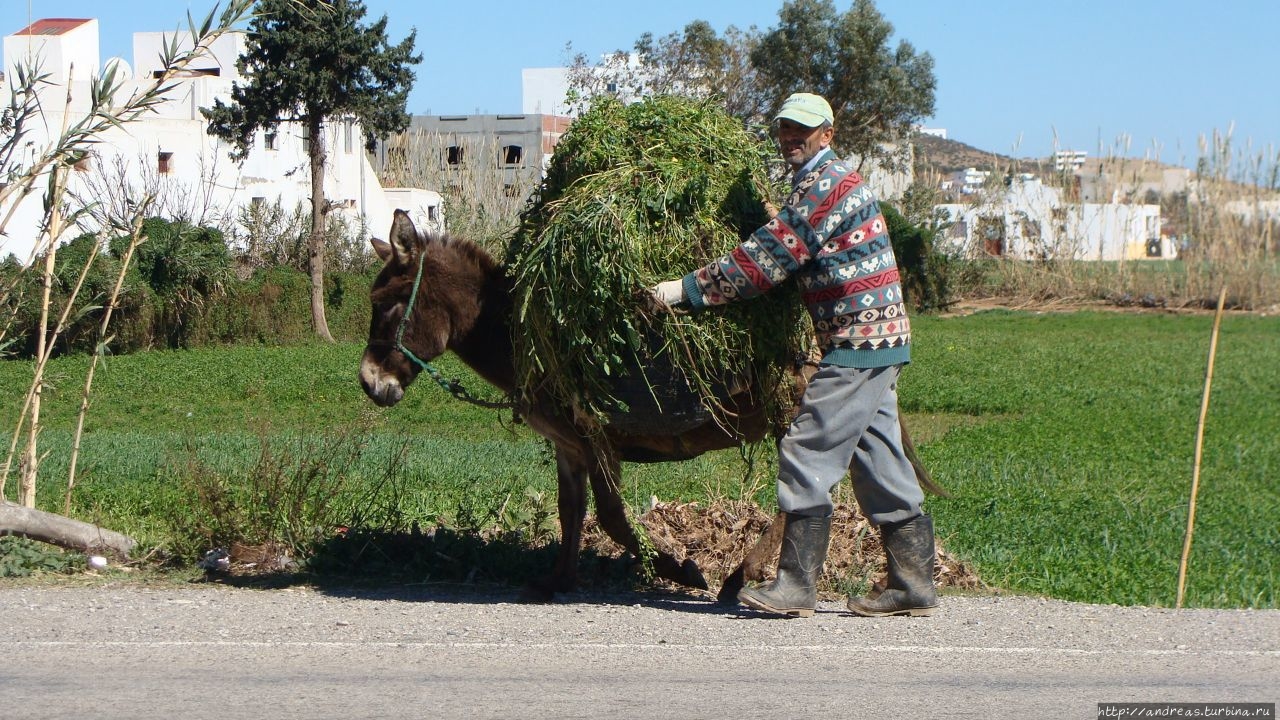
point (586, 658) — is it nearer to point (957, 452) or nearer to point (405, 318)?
point (405, 318)

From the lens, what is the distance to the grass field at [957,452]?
814 cm

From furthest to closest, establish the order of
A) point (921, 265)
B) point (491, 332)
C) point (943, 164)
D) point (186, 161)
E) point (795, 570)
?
point (943, 164), point (921, 265), point (186, 161), point (491, 332), point (795, 570)

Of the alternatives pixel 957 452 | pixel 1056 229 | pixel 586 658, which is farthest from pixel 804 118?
pixel 1056 229

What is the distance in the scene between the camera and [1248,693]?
16.0 ft

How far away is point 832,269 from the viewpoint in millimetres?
5688

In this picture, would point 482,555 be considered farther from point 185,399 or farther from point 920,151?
point 920,151

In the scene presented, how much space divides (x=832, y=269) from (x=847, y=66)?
2744cm

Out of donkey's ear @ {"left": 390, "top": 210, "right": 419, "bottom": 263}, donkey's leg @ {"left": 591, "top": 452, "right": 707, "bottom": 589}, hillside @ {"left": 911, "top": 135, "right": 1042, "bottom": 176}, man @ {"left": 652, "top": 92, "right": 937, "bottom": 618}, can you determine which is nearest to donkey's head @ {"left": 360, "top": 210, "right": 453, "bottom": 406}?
donkey's ear @ {"left": 390, "top": 210, "right": 419, "bottom": 263}

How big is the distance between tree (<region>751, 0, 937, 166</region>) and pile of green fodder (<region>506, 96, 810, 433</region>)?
25.7m

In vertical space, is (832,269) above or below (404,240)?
below

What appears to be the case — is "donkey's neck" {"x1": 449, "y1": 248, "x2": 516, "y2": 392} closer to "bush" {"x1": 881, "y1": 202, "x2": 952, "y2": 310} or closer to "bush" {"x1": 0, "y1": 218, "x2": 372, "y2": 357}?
"bush" {"x1": 0, "y1": 218, "x2": 372, "y2": 357}

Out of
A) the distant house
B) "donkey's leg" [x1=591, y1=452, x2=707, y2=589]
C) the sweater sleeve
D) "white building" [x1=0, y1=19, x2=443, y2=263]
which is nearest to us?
the sweater sleeve

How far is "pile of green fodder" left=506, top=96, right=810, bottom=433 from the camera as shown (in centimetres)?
577

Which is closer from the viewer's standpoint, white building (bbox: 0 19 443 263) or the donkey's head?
the donkey's head
